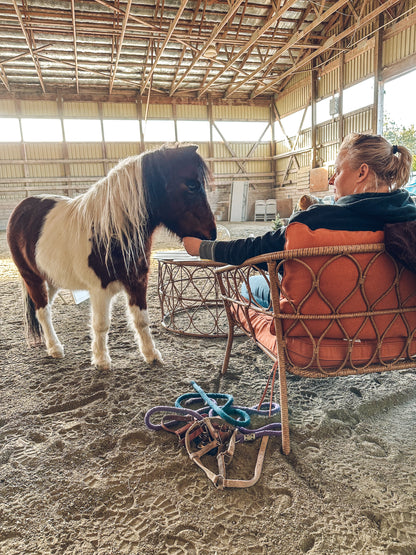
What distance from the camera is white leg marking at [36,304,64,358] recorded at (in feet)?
7.20

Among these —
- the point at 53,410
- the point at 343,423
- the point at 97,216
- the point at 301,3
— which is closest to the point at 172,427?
the point at 53,410

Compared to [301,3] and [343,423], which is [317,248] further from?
[301,3]

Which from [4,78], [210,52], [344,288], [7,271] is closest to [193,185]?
A: [344,288]

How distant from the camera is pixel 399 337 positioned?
1.20 metres

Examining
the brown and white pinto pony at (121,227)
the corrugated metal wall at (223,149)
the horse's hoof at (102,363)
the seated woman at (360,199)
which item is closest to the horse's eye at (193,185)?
the brown and white pinto pony at (121,227)

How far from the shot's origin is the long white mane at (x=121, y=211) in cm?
180

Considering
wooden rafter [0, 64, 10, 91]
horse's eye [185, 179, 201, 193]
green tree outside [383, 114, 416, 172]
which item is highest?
wooden rafter [0, 64, 10, 91]

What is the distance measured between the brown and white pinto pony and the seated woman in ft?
1.70

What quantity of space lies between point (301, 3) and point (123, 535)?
456 inches

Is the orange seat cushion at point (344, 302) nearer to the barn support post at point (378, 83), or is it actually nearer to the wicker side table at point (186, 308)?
the wicker side table at point (186, 308)

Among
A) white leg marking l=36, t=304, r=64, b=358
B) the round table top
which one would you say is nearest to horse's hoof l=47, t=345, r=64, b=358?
white leg marking l=36, t=304, r=64, b=358

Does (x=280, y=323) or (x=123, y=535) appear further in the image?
(x=280, y=323)

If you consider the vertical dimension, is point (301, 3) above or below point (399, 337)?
above

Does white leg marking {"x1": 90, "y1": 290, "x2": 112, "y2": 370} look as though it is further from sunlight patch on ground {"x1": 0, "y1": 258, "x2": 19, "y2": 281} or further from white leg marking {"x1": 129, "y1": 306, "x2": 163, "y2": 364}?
sunlight patch on ground {"x1": 0, "y1": 258, "x2": 19, "y2": 281}
